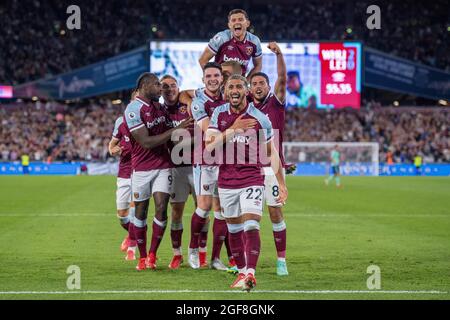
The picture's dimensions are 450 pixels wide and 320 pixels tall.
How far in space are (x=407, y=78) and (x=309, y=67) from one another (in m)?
8.48

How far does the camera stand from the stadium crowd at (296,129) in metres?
50.4

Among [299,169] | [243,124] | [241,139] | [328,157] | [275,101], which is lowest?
[299,169]

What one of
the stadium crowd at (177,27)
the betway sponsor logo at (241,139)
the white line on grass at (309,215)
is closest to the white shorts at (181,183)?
the betway sponsor logo at (241,139)

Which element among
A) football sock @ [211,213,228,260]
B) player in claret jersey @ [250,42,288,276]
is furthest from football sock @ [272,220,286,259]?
football sock @ [211,213,228,260]

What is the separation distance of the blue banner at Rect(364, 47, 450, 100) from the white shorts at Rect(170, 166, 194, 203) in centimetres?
3723

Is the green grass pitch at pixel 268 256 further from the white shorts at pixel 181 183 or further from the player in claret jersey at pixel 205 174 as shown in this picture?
the white shorts at pixel 181 183

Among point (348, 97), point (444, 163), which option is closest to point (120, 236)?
point (348, 97)

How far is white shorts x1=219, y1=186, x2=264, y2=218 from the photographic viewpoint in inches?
343

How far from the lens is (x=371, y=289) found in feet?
27.9

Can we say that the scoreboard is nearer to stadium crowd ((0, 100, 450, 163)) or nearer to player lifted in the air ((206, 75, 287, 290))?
stadium crowd ((0, 100, 450, 163))

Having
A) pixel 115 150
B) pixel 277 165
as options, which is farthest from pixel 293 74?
pixel 277 165

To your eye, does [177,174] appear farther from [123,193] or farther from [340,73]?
[340,73]

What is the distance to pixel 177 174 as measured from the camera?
10867mm

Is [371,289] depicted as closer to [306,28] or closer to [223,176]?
[223,176]
